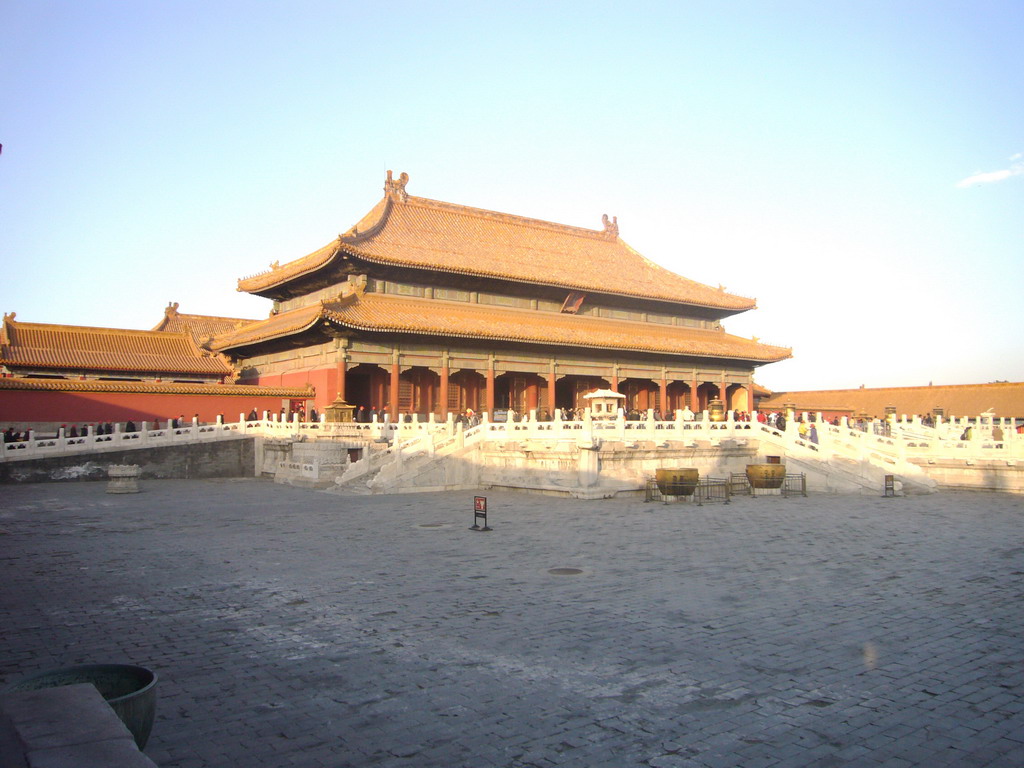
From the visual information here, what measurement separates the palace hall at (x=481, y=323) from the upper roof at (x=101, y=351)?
1450mm

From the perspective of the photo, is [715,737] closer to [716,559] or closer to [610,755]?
[610,755]

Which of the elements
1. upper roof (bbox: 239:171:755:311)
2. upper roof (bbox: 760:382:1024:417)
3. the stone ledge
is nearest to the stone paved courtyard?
the stone ledge

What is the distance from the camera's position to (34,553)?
443 inches

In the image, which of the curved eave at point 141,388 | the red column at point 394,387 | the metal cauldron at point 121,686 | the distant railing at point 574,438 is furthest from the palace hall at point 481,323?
the metal cauldron at point 121,686

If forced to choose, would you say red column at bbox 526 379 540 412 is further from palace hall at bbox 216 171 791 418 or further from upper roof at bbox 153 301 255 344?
upper roof at bbox 153 301 255 344

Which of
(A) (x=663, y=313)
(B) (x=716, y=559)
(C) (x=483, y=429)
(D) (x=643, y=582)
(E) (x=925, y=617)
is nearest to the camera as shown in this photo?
(E) (x=925, y=617)

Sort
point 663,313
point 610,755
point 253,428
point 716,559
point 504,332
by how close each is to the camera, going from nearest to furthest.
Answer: point 610,755 → point 716,559 → point 253,428 → point 504,332 → point 663,313

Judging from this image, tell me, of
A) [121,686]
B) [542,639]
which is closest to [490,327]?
[542,639]

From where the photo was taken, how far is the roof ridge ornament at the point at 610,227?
141 feet

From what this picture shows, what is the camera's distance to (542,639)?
7.07 metres

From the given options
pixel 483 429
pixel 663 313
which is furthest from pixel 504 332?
pixel 663 313

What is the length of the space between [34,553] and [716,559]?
990cm

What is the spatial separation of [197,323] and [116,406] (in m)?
15.4

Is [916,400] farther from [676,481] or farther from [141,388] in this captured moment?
[141,388]
